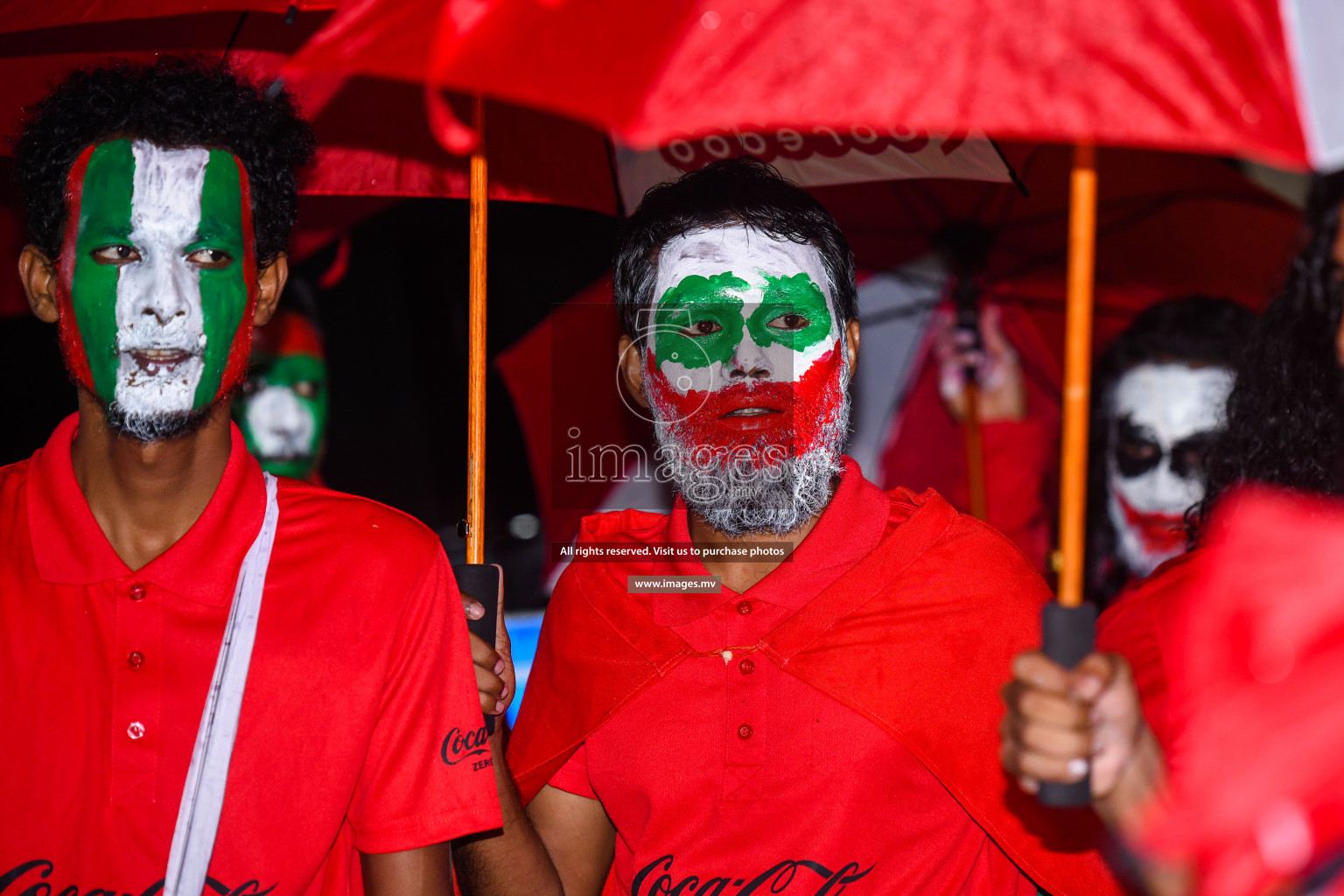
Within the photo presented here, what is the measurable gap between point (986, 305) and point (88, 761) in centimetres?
380

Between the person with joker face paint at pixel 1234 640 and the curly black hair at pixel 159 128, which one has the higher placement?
the curly black hair at pixel 159 128

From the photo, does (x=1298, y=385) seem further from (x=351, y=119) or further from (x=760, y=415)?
(x=351, y=119)

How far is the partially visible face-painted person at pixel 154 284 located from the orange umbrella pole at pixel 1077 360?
4.91ft

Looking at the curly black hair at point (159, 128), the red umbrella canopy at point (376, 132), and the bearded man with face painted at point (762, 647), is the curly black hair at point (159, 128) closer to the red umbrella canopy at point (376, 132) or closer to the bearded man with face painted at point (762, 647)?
the red umbrella canopy at point (376, 132)

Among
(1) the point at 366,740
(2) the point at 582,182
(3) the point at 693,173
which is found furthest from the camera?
(2) the point at 582,182

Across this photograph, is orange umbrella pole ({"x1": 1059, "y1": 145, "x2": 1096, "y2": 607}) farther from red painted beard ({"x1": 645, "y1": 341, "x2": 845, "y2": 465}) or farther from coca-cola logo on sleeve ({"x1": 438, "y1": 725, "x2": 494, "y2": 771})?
coca-cola logo on sleeve ({"x1": 438, "y1": 725, "x2": 494, "y2": 771})

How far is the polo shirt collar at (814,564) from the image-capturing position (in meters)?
2.68

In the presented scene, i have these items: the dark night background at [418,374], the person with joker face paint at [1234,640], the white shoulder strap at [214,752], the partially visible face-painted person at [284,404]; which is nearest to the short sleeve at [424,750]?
the white shoulder strap at [214,752]

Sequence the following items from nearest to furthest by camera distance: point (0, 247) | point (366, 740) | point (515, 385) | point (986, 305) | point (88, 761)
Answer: point (88, 761)
point (366, 740)
point (0, 247)
point (515, 385)
point (986, 305)

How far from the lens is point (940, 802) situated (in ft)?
8.29

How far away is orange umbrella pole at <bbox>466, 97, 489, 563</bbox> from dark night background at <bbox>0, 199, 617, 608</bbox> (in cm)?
334

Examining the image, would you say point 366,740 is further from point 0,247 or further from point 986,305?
point 986,305

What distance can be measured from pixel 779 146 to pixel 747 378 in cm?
88

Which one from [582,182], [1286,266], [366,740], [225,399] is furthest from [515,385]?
[1286,266]
